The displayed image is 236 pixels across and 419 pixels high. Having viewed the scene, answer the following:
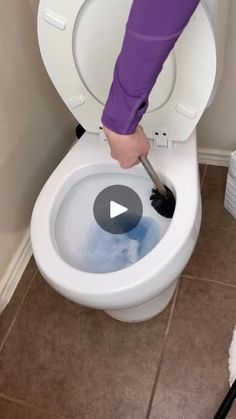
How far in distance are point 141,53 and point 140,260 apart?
39 centimetres

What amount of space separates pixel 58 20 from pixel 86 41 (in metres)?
0.07

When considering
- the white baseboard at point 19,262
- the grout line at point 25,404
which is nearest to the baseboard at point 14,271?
the white baseboard at point 19,262

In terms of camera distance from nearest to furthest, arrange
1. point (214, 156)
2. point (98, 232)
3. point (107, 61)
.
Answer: point (107, 61)
point (98, 232)
point (214, 156)

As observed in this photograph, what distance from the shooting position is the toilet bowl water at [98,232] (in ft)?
3.27

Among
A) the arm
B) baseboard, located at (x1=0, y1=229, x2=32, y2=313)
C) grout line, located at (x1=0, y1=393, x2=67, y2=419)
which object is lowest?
grout line, located at (x1=0, y1=393, x2=67, y2=419)

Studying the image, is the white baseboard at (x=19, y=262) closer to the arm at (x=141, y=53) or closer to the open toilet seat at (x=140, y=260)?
the open toilet seat at (x=140, y=260)

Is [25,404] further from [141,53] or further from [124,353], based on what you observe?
[141,53]

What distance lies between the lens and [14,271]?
1.30 m

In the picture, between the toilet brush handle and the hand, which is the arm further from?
the toilet brush handle

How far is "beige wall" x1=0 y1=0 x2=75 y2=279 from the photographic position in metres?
1.09

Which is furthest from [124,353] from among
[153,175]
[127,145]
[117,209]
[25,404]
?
[127,145]

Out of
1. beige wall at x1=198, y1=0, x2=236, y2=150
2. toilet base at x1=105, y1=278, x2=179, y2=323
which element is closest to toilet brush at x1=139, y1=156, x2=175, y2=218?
toilet base at x1=105, y1=278, x2=179, y2=323

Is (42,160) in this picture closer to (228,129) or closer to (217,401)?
(228,129)

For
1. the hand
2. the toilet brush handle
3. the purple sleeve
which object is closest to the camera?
the purple sleeve
